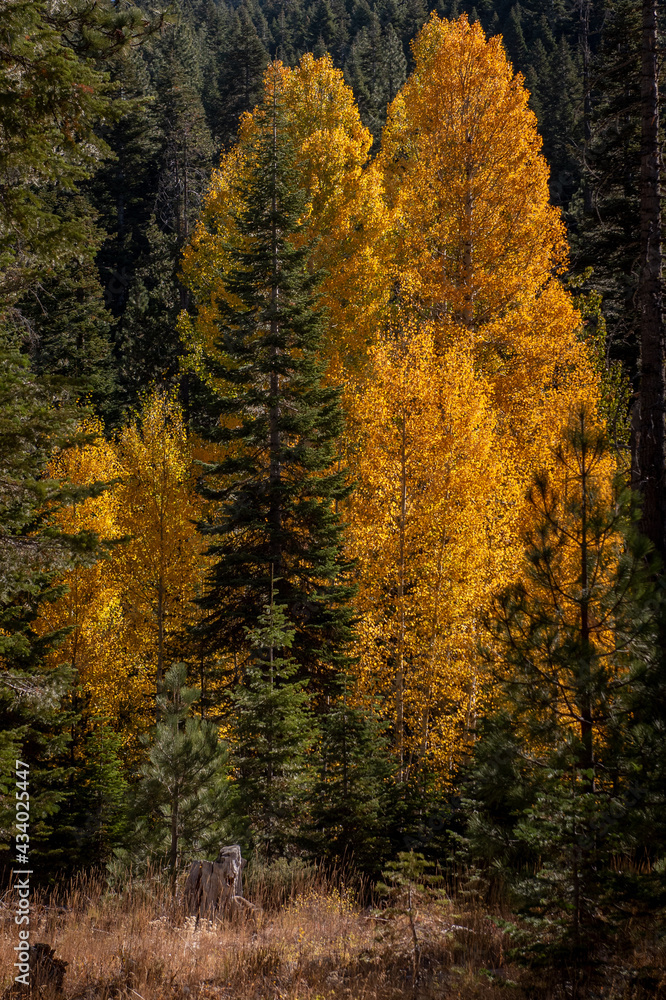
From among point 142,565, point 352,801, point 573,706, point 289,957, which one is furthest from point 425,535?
point 142,565

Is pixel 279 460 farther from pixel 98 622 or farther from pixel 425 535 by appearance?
pixel 98 622

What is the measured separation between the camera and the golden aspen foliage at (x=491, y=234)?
45.6ft

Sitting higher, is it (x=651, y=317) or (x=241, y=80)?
(x=241, y=80)

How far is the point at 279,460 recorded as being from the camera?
13375 millimetres

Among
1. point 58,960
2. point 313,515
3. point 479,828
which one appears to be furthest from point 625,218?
point 58,960

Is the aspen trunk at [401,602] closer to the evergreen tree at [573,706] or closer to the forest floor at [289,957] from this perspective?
the forest floor at [289,957]

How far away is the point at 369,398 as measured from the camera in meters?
12.4

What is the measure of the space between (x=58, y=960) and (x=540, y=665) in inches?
146

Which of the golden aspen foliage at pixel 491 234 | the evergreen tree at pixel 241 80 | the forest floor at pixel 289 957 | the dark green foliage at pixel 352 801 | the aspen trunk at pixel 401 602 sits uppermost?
the evergreen tree at pixel 241 80

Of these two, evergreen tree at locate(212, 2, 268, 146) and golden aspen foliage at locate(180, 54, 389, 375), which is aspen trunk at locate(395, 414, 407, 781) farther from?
evergreen tree at locate(212, 2, 268, 146)

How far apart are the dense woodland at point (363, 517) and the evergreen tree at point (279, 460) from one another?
8 cm

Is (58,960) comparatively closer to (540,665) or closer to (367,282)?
(540,665)

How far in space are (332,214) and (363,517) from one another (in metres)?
8.50

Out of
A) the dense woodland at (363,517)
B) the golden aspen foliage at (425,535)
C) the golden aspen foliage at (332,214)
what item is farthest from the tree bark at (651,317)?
the golden aspen foliage at (332,214)
